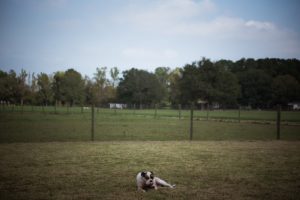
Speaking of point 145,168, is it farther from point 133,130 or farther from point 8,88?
point 8,88

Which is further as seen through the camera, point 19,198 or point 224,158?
point 224,158

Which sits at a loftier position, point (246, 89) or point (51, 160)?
point (246, 89)

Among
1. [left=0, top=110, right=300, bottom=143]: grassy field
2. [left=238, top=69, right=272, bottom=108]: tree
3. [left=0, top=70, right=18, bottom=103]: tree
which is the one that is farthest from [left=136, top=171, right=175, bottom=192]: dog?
[left=238, top=69, right=272, bottom=108]: tree

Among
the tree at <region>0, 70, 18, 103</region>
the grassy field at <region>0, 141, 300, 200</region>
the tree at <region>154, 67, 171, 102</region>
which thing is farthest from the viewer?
the tree at <region>154, 67, 171, 102</region>

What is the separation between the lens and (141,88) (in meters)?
107

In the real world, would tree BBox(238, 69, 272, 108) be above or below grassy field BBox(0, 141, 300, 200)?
above

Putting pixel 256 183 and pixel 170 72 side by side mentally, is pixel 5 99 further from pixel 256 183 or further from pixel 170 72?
pixel 256 183

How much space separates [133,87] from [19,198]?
101 metres

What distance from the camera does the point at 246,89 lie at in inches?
4072

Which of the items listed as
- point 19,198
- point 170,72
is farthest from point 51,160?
point 170,72

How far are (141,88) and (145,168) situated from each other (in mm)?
98145

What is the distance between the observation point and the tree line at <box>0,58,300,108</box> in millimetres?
86000

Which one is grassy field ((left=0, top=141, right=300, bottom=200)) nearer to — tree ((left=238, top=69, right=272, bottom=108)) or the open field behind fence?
the open field behind fence

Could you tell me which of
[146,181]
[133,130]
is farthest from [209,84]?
[146,181]
